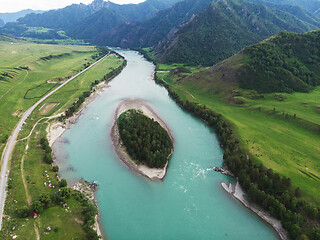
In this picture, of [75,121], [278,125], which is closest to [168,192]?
[278,125]

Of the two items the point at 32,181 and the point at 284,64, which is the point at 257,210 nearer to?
the point at 32,181

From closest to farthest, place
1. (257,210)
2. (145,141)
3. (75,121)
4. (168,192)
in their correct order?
(257,210), (168,192), (145,141), (75,121)

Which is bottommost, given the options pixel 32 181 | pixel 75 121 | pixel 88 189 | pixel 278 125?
pixel 88 189

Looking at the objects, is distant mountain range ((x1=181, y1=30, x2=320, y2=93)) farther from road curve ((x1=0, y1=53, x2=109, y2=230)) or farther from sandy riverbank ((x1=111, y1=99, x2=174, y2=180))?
road curve ((x1=0, y1=53, x2=109, y2=230))

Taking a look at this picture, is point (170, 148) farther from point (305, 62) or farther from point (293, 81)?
point (305, 62)

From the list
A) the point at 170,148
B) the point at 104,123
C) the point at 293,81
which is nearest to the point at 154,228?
the point at 170,148

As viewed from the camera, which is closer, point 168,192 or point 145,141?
point 168,192

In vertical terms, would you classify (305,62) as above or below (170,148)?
above
